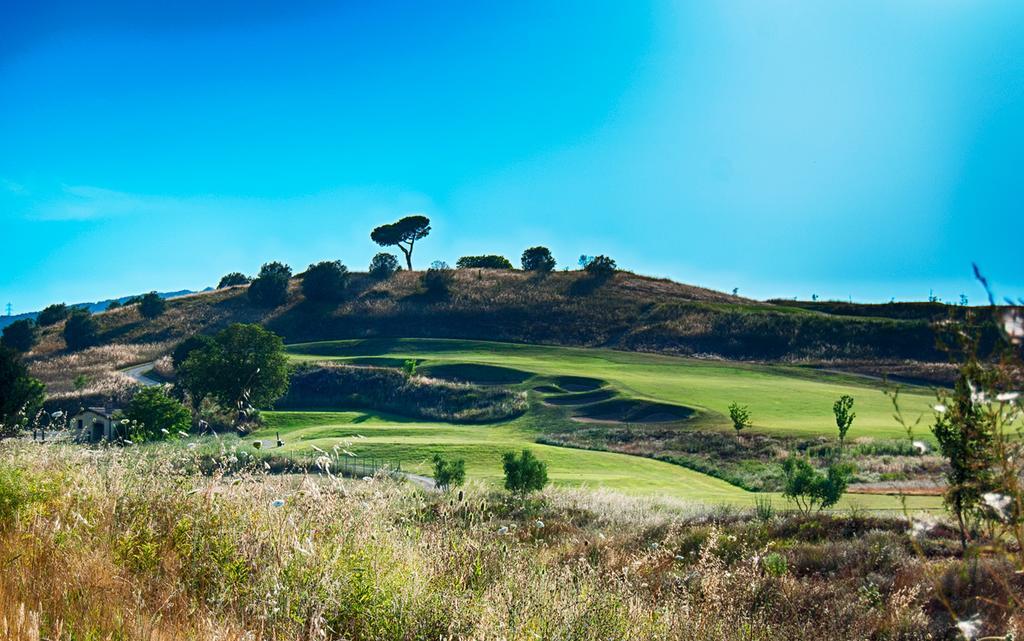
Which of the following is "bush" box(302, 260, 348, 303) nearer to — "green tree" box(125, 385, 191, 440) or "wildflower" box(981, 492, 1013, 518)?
"green tree" box(125, 385, 191, 440)

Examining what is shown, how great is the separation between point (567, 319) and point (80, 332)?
58.0 metres

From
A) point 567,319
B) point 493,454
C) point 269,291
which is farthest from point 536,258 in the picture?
point 493,454

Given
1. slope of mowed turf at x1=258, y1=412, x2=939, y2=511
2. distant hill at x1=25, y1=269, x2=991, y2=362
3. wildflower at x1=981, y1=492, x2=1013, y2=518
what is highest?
distant hill at x1=25, y1=269, x2=991, y2=362

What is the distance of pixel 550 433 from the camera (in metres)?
53.9

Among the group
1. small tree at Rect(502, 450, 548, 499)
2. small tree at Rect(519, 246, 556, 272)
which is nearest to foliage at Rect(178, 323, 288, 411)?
small tree at Rect(502, 450, 548, 499)

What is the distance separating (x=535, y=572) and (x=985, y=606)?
220 inches

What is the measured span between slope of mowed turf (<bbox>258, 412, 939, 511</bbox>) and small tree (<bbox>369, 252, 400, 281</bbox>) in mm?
52415

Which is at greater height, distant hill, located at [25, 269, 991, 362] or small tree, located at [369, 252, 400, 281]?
small tree, located at [369, 252, 400, 281]

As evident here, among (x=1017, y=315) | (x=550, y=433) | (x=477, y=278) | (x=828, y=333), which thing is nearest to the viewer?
(x=1017, y=315)

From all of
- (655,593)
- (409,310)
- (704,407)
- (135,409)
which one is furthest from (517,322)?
(655,593)

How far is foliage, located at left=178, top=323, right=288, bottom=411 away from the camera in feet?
183

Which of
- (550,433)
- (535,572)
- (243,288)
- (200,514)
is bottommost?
(550,433)

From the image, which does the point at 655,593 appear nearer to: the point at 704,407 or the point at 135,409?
the point at 135,409

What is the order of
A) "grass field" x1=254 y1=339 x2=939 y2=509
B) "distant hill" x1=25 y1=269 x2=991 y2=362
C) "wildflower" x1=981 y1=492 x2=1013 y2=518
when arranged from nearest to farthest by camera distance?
"wildflower" x1=981 y1=492 x2=1013 y2=518, "grass field" x1=254 y1=339 x2=939 y2=509, "distant hill" x1=25 y1=269 x2=991 y2=362
